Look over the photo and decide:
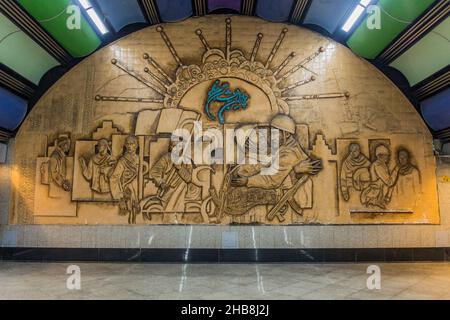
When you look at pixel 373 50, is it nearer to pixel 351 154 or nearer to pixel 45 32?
pixel 351 154

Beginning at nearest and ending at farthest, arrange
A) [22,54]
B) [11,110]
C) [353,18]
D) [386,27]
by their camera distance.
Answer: [386,27], [22,54], [353,18], [11,110]

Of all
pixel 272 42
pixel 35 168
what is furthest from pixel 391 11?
pixel 35 168

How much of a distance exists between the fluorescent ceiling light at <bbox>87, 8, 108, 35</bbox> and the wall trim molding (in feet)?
13.7

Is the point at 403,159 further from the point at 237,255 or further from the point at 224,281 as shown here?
the point at 224,281

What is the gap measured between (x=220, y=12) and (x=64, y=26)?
2.96 metres

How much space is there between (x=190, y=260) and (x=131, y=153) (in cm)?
234

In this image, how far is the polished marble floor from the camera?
419 cm

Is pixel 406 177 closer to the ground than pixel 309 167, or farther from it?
closer to the ground

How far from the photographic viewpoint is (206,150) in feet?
21.6

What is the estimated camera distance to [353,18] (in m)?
6.02

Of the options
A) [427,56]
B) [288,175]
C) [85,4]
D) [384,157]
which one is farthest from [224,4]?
[384,157]

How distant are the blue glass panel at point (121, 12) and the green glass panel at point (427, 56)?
5.02 metres

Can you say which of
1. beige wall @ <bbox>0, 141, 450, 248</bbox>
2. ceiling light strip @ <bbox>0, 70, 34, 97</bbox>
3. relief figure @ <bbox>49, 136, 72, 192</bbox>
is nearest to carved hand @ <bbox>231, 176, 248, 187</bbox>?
beige wall @ <bbox>0, 141, 450, 248</bbox>

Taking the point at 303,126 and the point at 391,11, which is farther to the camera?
the point at 303,126
